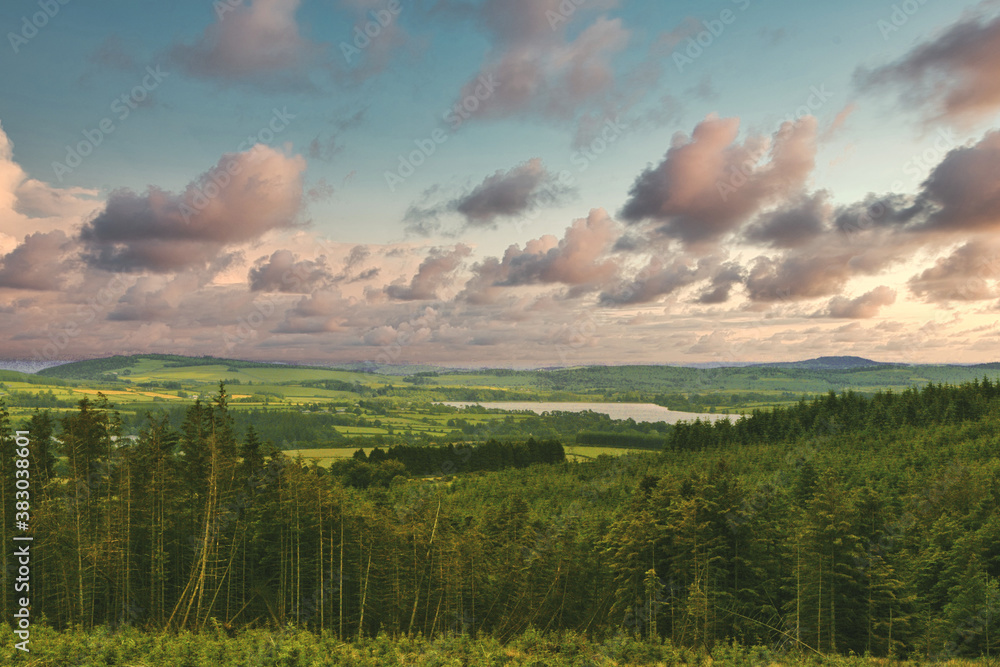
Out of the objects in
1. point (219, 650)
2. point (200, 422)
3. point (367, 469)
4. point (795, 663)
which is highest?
point (200, 422)

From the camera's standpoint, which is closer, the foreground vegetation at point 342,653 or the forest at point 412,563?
the foreground vegetation at point 342,653

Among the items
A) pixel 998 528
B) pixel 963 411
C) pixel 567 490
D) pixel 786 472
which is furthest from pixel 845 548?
pixel 963 411

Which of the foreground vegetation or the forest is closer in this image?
the foreground vegetation

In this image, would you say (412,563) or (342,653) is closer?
(342,653)

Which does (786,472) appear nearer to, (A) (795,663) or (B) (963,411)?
(B) (963,411)

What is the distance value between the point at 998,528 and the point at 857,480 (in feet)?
120

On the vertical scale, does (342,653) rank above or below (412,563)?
above

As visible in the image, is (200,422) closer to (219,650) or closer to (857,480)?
(219,650)

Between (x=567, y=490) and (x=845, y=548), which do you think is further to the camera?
(x=567, y=490)

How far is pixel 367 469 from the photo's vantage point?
5359 inches

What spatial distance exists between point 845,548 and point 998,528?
11498mm

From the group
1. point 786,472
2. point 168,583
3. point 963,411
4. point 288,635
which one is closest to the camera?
point 288,635

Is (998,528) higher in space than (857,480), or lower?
higher

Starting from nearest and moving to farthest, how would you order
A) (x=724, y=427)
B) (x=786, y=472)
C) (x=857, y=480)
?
(x=857, y=480) → (x=786, y=472) → (x=724, y=427)
